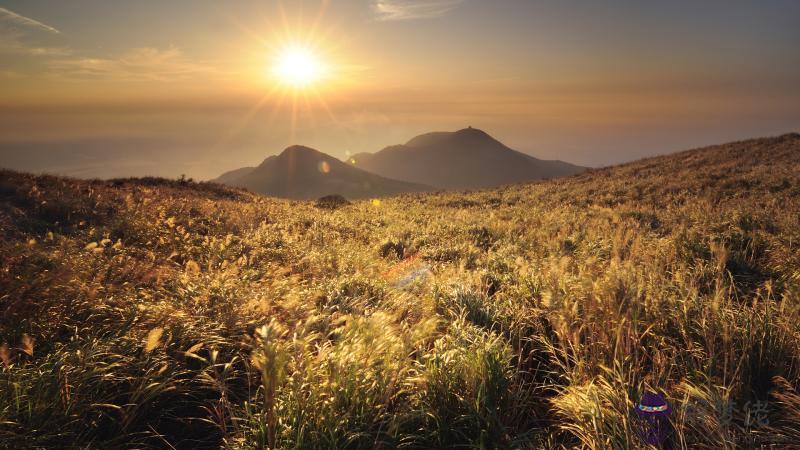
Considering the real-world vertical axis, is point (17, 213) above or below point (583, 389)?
above

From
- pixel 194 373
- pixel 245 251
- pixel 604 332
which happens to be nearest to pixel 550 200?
pixel 245 251

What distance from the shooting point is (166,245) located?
780cm

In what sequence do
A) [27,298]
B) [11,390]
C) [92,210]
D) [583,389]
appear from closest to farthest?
[11,390] → [583,389] → [27,298] → [92,210]

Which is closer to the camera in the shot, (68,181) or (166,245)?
(166,245)

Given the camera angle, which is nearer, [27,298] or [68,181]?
[27,298]

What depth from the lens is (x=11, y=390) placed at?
8.09ft

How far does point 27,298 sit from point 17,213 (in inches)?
309

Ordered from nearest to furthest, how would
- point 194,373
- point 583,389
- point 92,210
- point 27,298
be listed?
1. point 583,389
2. point 194,373
3. point 27,298
4. point 92,210

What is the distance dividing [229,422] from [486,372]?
2138mm

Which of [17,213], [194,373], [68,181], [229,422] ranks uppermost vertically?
[68,181]

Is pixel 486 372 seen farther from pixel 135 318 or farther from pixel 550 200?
pixel 550 200

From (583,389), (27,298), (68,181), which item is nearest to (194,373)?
(27,298)

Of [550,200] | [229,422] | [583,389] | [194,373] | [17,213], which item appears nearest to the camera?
[583,389]

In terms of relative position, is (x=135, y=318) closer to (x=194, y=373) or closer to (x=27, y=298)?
(x=194, y=373)
